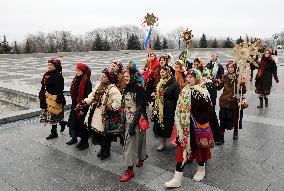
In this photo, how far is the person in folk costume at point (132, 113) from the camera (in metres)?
4.65

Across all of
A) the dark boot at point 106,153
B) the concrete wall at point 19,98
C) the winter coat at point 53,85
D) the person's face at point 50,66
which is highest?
the person's face at point 50,66

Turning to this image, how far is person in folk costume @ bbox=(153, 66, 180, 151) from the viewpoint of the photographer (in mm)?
5355

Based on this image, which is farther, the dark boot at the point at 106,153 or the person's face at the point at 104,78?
the dark boot at the point at 106,153

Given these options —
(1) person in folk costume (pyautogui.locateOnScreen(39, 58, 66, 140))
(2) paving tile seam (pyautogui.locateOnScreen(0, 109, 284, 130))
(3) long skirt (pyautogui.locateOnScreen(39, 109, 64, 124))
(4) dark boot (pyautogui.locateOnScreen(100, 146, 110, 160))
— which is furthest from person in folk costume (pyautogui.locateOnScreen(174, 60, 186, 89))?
(2) paving tile seam (pyautogui.locateOnScreen(0, 109, 284, 130))

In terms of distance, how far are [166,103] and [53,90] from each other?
2426 millimetres

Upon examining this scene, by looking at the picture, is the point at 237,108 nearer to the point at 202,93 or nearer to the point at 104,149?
the point at 202,93

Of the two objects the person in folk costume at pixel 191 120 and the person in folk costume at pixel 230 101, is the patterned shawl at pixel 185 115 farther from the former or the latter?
the person in folk costume at pixel 230 101

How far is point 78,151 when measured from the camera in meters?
5.96

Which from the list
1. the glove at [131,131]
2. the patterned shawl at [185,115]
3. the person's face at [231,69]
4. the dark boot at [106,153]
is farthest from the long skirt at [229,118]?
the glove at [131,131]

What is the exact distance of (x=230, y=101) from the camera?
20.7 feet

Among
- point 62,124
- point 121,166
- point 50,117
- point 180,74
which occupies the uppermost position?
point 180,74

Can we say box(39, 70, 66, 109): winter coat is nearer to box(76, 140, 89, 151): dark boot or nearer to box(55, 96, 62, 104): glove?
box(55, 96, 62, 104): glove

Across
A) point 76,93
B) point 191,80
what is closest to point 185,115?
point 191,80

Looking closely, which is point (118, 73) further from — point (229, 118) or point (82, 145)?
point (229, 118)
